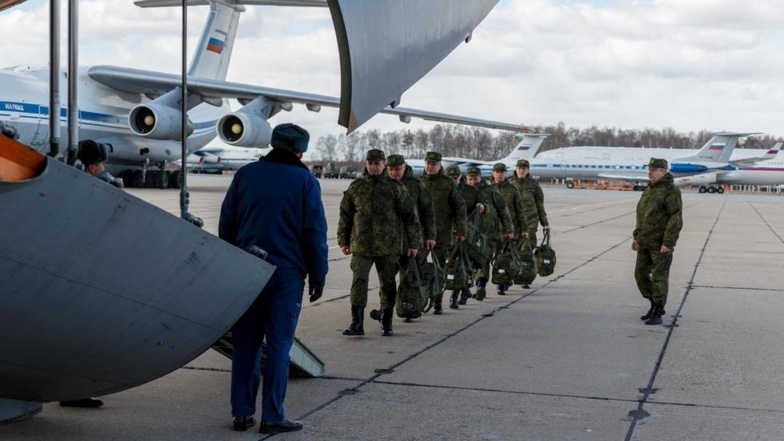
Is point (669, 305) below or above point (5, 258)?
below

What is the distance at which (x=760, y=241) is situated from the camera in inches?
835

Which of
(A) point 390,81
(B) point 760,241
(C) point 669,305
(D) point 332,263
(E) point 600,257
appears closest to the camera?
(A) point 390,81

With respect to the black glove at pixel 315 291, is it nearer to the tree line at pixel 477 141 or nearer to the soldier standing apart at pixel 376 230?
the soldier standing apart at pixel 376 230

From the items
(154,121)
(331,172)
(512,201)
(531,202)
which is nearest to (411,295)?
(512,201)

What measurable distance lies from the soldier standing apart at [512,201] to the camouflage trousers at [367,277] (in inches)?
128

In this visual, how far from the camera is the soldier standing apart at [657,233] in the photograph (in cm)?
896

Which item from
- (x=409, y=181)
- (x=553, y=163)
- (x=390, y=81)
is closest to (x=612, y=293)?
(x=409, y=181)

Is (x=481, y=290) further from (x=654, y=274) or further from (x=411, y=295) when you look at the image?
(x=411, y=295)

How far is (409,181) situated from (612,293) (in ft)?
12.7

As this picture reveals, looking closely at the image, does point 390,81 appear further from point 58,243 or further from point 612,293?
point 612,293

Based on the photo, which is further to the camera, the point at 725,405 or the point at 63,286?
the point at 725,405

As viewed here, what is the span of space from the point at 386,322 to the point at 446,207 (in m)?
1.81

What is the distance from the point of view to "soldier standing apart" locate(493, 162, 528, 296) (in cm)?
1119

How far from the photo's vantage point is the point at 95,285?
13.2 ft
